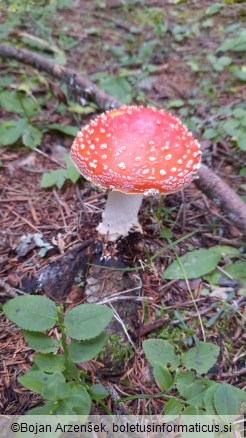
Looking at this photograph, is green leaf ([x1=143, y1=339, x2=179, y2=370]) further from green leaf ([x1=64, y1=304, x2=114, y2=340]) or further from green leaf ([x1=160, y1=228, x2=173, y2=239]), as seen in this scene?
green leaf ([x1=160, y1=228, x2=173, y2=239])

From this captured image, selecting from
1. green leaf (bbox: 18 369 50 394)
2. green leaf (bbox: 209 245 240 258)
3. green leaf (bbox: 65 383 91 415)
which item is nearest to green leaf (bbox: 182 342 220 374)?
green leaf (bbox: 65 383 91 415)

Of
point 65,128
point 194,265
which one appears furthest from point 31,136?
point 194,265

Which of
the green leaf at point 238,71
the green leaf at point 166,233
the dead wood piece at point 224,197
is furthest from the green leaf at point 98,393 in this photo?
the green leaf at point 238,71

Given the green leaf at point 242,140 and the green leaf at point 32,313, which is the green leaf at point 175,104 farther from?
the green leaf at point 32,313

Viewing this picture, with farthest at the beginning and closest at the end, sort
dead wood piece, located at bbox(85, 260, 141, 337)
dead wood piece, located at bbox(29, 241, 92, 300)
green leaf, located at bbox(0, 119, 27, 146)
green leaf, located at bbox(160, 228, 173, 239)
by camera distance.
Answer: green leaf, located at bbox(0, 119, 27, 146) < green leaf, located at bbox(160, 228, 173, 239) < dead wood piece, located at bbox(29, 241, 92, 300) < dead wood piece, located at bbox(85, 260, 141, 337)

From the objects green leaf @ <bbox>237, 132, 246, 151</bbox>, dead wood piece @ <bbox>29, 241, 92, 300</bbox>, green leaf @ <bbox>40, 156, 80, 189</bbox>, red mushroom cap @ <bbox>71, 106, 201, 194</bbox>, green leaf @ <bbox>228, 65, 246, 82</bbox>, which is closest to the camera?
red mushroom cap @ <bbox>71, 106, 201, 194</bbox>
